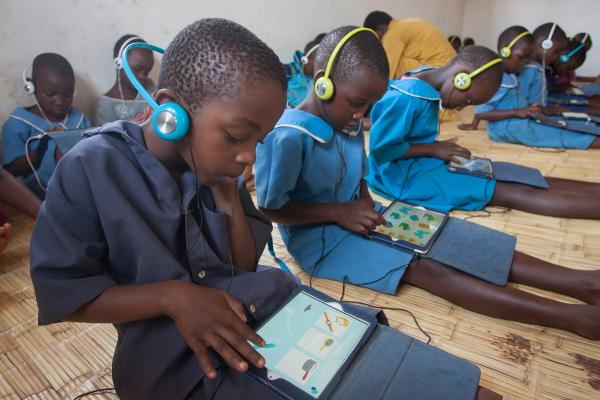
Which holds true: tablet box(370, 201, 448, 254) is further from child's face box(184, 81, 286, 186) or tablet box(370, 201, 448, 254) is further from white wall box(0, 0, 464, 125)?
white wall box(0, 0, 464, 125)

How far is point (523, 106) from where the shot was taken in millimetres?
2539

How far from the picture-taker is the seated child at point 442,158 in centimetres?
154

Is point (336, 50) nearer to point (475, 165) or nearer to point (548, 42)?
point (475, 165)

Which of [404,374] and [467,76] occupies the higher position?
[467,76]

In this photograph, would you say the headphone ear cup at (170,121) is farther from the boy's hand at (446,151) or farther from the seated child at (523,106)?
the seated child at (523,106)

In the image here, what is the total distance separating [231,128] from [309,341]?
1.42 feet

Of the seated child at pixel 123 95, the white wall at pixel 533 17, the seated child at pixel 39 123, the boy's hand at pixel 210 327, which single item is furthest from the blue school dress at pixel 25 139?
the white wall at pixel 533 17

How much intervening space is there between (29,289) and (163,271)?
92 cm

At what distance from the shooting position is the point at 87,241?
598mm

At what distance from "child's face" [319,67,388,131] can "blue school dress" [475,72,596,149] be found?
176cm

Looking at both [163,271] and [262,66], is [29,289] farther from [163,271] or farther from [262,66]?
[262,66]

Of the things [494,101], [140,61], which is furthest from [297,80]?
[494,101]

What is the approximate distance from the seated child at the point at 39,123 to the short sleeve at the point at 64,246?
54.2 inches

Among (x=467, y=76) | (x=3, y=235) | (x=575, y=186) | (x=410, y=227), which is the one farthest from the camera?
(x=575, y=186)
